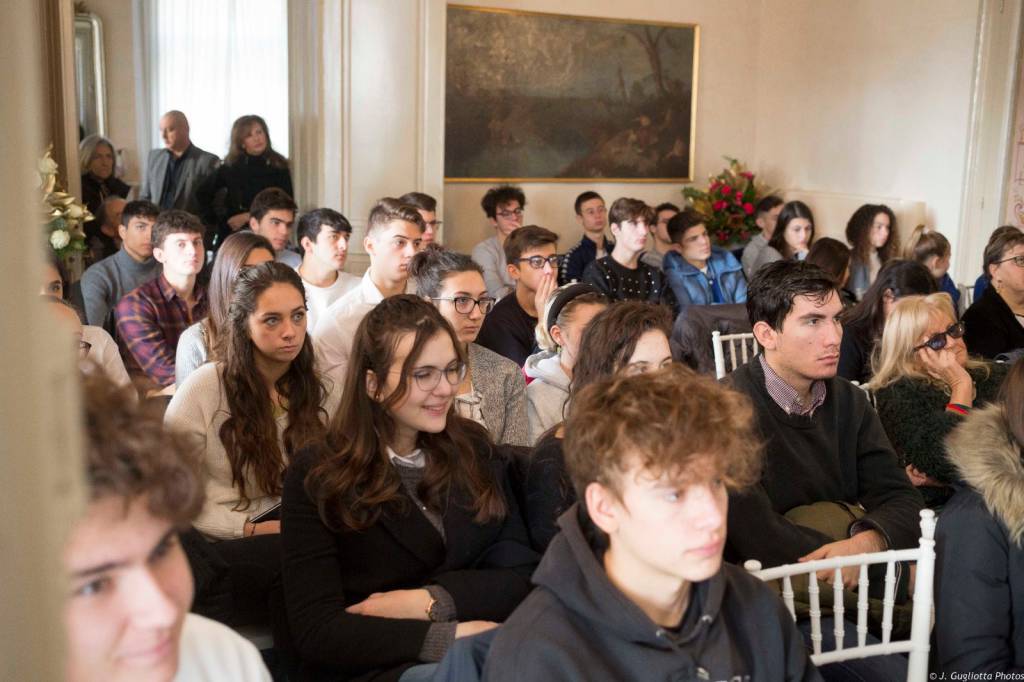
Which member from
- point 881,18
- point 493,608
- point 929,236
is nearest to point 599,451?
point 493,608

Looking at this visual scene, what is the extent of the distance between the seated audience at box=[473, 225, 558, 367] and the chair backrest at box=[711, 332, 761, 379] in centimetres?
83

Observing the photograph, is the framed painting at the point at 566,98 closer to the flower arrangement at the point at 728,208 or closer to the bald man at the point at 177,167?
the flower arrangement at the point at 728,208

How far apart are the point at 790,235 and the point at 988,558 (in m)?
6.12

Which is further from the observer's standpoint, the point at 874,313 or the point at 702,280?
the point at 702,280

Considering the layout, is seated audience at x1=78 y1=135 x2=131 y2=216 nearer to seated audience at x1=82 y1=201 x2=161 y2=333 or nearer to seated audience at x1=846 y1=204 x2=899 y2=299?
→ seated audience at x1=82 y1=201 x2=161 y2=333

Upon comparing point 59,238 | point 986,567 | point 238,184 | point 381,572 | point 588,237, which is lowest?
point 381,572

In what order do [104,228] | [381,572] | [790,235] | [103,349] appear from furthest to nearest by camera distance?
[790,235], [104,228], [103,349], [381,572]

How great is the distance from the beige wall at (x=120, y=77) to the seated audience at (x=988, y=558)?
7.45 meters

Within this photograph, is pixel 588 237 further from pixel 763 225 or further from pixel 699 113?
pixel 699 113

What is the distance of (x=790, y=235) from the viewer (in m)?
7.90

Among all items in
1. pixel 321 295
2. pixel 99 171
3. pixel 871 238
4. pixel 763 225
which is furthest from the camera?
pixel 763 225

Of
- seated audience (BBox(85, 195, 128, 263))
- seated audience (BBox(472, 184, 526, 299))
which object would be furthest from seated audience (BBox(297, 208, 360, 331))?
seated audience (BBox(85, 195, 128, 263))

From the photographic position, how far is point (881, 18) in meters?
7.82

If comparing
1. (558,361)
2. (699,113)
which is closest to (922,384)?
(558,361)
